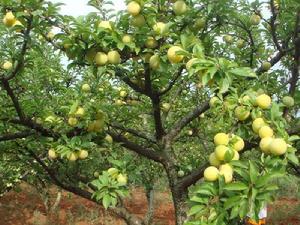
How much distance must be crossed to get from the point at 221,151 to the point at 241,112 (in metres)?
0.28

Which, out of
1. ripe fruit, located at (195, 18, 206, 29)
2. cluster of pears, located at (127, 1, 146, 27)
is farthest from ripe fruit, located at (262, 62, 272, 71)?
cluster of pears, located at (127, 1, 146, 27)

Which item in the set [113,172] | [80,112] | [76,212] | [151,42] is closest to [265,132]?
[151,42]

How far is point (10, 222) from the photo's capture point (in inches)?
612

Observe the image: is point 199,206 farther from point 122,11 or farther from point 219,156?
point 122,11

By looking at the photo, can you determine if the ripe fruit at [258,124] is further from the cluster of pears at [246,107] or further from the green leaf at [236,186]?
the green leaf at [236,186]

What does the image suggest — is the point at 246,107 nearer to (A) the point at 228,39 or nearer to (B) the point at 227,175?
(B) the point at 227,175

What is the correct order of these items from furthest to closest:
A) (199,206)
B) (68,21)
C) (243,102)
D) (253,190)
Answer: (68,21), (243,102), (199,206), (253,190)

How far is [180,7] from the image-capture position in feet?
10.4

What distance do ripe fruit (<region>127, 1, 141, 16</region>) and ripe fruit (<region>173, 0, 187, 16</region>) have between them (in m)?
0.33

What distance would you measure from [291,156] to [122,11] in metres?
1.52

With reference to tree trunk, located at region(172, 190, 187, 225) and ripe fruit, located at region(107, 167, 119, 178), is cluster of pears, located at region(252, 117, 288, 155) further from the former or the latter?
tree trunk, located at region(172, 190, 187, 225)

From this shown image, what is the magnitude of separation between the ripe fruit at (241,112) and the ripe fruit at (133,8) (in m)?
0.92

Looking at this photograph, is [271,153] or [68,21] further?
[68,21]

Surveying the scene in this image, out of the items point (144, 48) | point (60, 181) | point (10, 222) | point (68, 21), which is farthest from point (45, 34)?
point (10, 222)
